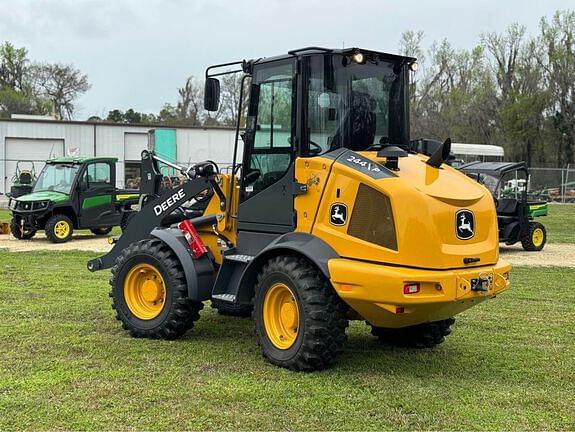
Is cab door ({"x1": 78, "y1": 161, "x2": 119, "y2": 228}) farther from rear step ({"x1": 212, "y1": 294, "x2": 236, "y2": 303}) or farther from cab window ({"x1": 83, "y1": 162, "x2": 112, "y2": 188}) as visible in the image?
rear step ({"x1": 212, "y1": 294, "x2": 236, "y2": 303})

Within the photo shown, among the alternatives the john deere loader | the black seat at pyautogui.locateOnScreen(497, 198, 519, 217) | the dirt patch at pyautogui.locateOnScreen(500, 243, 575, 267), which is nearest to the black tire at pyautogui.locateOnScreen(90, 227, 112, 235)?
the black seat at pyautogui.locateOnScreen(497, 198, 519, 217)

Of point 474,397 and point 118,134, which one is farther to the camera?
point 118,134

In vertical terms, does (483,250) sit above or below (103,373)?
above

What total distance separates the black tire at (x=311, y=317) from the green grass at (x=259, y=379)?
0.52 ft

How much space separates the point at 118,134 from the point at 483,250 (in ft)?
116

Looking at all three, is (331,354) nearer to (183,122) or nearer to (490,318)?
(490,318)

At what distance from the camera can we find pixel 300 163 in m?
5.95

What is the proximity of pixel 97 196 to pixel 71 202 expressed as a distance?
2.23ft

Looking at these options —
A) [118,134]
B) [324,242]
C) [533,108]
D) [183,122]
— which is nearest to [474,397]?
[324,242]

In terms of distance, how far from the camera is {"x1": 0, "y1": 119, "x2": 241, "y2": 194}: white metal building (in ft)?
122

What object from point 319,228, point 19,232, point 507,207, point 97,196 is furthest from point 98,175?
point 319,228

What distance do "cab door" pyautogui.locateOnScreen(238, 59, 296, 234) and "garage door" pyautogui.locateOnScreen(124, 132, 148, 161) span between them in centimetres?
3352

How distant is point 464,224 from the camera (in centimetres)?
547

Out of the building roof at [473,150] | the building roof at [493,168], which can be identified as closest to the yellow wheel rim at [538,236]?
the building roof at [493,168]
